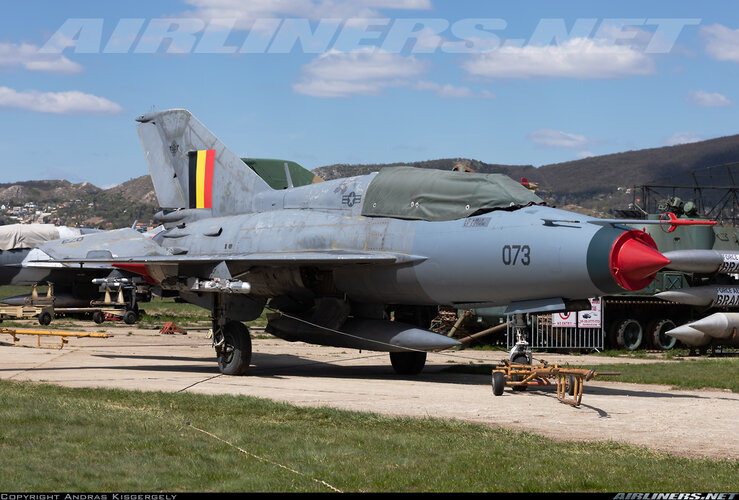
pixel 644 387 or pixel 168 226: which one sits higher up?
pixel 168 226

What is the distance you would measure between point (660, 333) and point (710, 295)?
269 centimetres

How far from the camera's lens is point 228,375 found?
1608cm

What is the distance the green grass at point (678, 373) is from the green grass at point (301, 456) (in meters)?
7.18

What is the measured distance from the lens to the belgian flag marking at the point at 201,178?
739 inches

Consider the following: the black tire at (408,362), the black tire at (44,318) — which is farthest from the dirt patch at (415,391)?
the black tire at (44,318)

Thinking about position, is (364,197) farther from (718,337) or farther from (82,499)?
(718,337)

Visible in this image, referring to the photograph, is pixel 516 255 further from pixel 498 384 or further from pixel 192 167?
pixel 192 167

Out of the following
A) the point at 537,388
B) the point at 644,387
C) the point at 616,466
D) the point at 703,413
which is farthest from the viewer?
the point at 644,387

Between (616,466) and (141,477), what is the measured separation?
3895mm

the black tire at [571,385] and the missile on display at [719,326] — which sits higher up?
the missile on display at [719,326]

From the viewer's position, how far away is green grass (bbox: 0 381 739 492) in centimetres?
688

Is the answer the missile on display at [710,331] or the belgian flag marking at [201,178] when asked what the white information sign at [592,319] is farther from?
the belgian flag marking at [201,178]

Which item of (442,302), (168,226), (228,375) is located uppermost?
(168,226)

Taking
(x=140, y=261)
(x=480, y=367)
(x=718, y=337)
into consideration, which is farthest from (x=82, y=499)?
(x=718, y=337)
